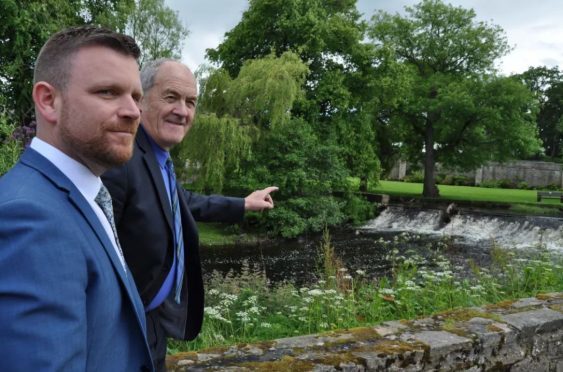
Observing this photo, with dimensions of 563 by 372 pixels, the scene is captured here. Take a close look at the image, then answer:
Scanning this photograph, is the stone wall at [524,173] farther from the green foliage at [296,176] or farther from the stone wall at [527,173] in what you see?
the green foliage at [296,176]

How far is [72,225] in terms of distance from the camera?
105cm

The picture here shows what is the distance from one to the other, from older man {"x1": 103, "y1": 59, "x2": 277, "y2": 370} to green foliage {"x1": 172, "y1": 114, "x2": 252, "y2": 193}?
15920 mm

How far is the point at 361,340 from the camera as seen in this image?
288cm

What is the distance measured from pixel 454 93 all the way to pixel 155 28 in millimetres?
17258

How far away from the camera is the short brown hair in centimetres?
115

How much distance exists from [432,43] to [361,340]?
1188 inches

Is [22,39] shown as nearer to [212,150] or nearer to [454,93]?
[212,150]

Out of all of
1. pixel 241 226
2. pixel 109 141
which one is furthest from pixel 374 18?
pixel 109 141

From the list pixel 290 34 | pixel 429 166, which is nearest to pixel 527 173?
pixel 429 166

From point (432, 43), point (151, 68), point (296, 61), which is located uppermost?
point (432, 43)

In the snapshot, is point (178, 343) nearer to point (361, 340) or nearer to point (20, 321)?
point (361, 340)

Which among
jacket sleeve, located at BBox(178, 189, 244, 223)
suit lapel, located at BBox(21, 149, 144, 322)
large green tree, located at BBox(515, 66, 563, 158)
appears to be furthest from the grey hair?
large green tree, located at BBox(515, 66, 563, 158)

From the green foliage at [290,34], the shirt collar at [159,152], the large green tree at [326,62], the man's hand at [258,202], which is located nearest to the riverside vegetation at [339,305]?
the man's hand at [258,202]

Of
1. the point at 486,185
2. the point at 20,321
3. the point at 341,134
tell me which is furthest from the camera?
the point at 486,185
